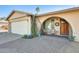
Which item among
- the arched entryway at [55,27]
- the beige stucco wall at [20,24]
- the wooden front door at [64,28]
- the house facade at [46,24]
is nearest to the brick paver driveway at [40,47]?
the house facade at [46,24]

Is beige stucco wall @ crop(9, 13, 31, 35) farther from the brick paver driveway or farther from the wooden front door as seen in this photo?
the brick paver driveway

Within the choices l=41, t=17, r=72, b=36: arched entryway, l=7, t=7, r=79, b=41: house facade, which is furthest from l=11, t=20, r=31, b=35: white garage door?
l=41, t=17, r=72, b=36: arched entryway

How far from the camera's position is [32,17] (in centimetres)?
1319

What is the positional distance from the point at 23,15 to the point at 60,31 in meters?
4.63

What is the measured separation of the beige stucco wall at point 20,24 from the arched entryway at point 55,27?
185cm

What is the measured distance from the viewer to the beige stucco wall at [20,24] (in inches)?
518

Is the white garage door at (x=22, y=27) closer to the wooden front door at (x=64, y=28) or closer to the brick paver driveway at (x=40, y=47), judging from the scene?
the wooden front door at (x=64, y=28)

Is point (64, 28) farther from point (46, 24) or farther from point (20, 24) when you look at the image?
point (20, 24)

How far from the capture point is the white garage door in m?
13.1

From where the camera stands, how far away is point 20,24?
46.4 ft

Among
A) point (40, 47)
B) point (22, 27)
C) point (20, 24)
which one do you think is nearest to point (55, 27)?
point (22, 27)

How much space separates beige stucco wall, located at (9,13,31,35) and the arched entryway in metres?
1.85

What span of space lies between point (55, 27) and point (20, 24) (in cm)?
420
